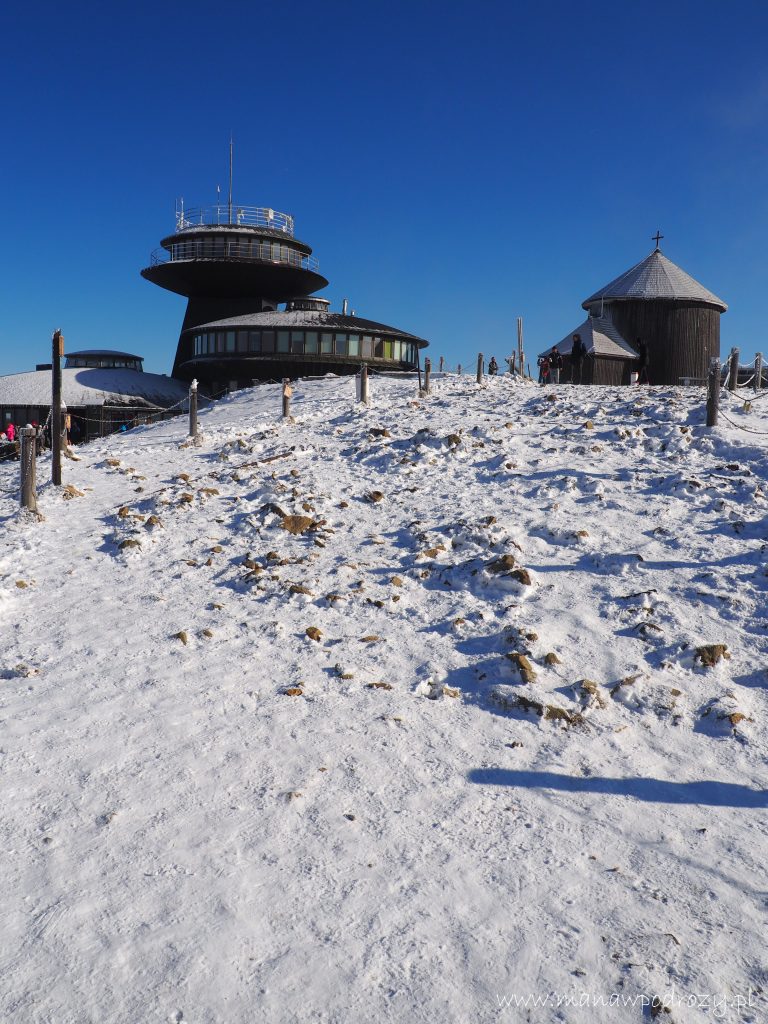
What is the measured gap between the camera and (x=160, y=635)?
8461mm

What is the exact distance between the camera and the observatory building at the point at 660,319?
37.4 m

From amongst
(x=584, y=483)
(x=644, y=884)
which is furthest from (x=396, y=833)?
(x=584, y=483)

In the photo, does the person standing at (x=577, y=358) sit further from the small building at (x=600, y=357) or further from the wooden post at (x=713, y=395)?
the wooden post at (x=713, y=395)

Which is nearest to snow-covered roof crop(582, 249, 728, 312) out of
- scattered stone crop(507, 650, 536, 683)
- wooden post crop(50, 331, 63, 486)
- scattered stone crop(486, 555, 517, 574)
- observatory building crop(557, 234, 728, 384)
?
observatory building crop(557, 234, 728, 384)

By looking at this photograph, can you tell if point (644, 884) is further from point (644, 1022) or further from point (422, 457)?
point (422, 457)

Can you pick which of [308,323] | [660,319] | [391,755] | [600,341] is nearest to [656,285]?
[660,319]

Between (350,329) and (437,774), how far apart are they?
119 ft

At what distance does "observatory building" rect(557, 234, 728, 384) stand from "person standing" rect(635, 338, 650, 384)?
446 mm

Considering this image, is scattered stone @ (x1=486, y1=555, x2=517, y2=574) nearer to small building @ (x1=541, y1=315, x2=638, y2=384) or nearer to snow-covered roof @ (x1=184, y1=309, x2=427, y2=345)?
small building @ (x1=541, y1=315, x2=638, y2=384)

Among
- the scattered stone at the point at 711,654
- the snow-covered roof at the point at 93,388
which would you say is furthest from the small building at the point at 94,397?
the scattered stone at the point at 711,654

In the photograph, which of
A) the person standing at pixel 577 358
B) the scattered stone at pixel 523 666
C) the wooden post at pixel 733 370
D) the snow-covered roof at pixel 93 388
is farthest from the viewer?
the snow-covered roof at pixel 93 388

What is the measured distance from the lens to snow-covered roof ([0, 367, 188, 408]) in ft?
129

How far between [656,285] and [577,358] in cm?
847

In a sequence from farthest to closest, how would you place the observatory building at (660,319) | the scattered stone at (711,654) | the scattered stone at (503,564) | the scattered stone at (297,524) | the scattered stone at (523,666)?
1. the observatory building at (660,319)
2. the scattered stone at (297,524)
3. the scattered stone at (503,564)
4. the scattered stone at (711,654)
5. the scattered stone at (523,666)
